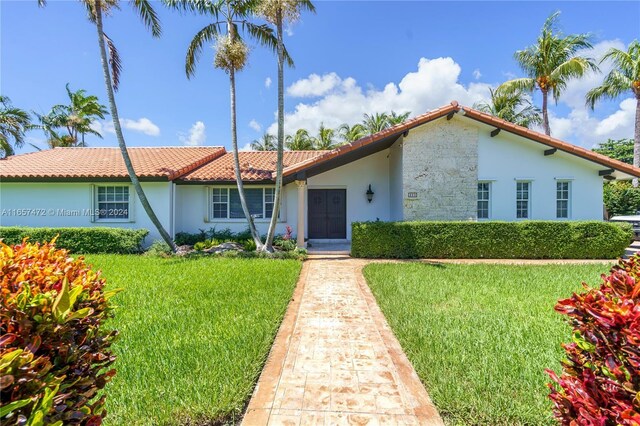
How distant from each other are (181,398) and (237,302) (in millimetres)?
2937

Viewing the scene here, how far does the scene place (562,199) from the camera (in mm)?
13297

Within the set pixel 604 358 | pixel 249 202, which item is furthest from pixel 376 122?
pixel 604 358

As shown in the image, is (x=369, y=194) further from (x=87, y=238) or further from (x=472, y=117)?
(x=87, y=238)

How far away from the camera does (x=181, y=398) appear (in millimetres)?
3152

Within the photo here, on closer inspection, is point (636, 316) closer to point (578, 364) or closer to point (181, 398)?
point (578, 364)

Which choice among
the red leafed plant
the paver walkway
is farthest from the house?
the red leafed plant

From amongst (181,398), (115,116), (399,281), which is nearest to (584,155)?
(399,281)

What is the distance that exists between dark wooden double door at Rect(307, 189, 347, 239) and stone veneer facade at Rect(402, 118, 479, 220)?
3630 mm

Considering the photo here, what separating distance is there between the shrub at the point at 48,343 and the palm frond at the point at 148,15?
40.1ft

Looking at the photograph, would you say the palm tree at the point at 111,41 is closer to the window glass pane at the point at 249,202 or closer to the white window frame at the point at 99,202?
the white window frame at the point at 99,202

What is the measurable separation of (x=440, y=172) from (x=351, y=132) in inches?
913

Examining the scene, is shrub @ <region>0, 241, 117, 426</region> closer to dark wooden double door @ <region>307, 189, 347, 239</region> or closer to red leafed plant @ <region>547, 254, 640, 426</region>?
red leafed plant @ <region>547, 254, 640, 426</region>

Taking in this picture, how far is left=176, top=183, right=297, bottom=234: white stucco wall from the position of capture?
14.6 m

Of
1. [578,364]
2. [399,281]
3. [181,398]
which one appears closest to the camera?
[578,364]
